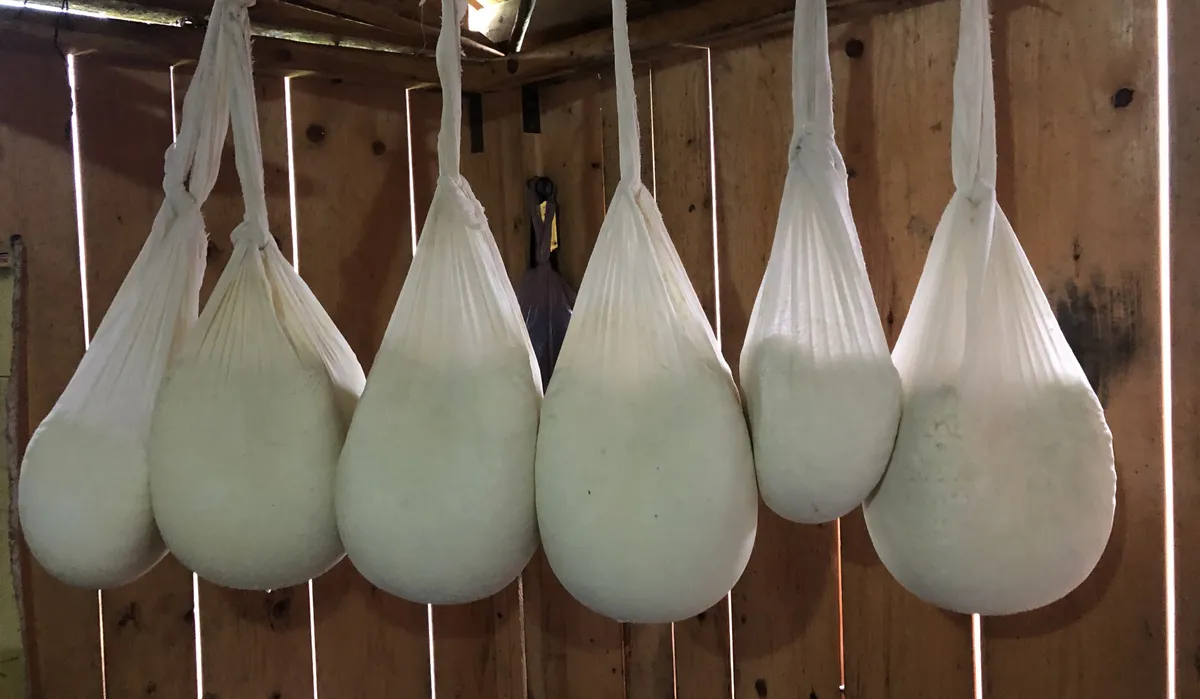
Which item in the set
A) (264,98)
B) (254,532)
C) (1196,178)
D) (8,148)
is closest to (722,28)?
(1196,178)

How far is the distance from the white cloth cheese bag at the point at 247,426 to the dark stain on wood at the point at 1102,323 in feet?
2.56

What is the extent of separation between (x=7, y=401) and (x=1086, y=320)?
4.35 ft

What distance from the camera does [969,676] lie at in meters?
0.92

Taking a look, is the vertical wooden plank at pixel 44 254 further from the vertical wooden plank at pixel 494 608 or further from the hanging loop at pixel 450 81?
the hanging loop at pixel 450 81

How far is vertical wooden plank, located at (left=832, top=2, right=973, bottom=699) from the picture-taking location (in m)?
0.90

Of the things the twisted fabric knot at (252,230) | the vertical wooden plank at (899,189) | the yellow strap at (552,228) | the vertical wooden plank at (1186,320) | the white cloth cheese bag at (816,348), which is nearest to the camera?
the white cloth cheese bag at (816,348)

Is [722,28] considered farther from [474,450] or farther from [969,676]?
[969,676]

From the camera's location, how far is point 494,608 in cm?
144

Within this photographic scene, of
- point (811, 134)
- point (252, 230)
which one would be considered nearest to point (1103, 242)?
point (811, 134)

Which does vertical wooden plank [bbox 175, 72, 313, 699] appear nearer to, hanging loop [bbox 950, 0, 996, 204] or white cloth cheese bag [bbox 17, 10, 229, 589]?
white cloth cheese bag [bbox 17, 10, 229, 589]

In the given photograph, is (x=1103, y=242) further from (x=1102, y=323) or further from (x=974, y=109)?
(x=974, y=109)

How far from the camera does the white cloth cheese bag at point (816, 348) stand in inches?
20.7

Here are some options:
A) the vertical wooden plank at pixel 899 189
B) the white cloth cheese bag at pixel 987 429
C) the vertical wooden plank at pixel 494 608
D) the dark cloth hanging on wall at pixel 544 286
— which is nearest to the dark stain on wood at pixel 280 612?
the vertical wooden plank at pixel 494 608

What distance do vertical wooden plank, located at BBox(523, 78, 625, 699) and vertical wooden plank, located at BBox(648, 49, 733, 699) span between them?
0.14 metres
